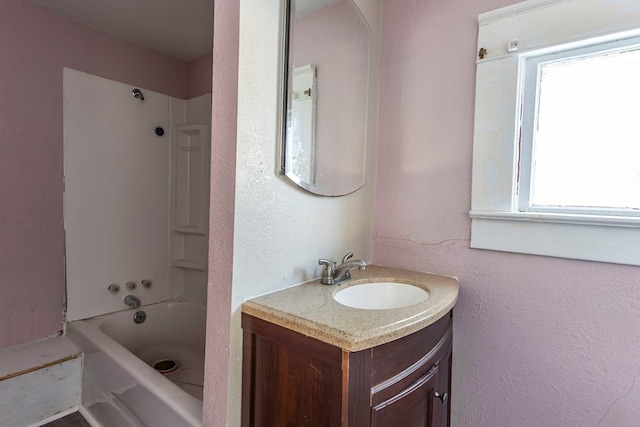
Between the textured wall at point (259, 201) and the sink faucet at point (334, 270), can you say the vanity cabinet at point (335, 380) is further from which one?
the sink faucet at point (334, 270)

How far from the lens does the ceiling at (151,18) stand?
1.59 metres

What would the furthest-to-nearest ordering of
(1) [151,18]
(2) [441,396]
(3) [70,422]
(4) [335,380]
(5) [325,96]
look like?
(1) [151,18]
(3) [70,422]
(5) [325,96]
(2) [441,396]
(4) [335,380]

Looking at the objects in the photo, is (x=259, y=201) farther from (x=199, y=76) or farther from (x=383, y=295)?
(x=199, y=76)

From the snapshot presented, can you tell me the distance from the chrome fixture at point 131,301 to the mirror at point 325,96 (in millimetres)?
1533

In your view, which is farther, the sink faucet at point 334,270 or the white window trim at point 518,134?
the sink faucet at point 334,270

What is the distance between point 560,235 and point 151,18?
2.16 meters

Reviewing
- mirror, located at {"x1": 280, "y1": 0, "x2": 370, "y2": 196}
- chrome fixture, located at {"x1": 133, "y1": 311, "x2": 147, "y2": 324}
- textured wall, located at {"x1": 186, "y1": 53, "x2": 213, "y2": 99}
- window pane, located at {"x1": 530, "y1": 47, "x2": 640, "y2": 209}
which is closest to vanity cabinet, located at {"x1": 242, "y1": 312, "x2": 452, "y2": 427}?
mirror, located at {"x1": 280, "y1": 0, "x2": 370, "y2": 196}

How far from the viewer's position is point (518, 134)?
43.8 inches

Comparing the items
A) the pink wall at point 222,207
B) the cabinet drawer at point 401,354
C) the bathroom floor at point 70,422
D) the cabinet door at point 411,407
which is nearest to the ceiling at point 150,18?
the pink wall at point 222,207

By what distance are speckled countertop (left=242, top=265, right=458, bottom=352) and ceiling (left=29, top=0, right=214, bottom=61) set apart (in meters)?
1.55

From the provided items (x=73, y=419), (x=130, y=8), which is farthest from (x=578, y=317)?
(x=130, y=8)

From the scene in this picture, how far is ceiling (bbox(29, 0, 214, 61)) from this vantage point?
1.59m

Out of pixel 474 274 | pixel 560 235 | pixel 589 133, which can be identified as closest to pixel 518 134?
pixel 589 133

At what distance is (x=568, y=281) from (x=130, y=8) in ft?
7.48
